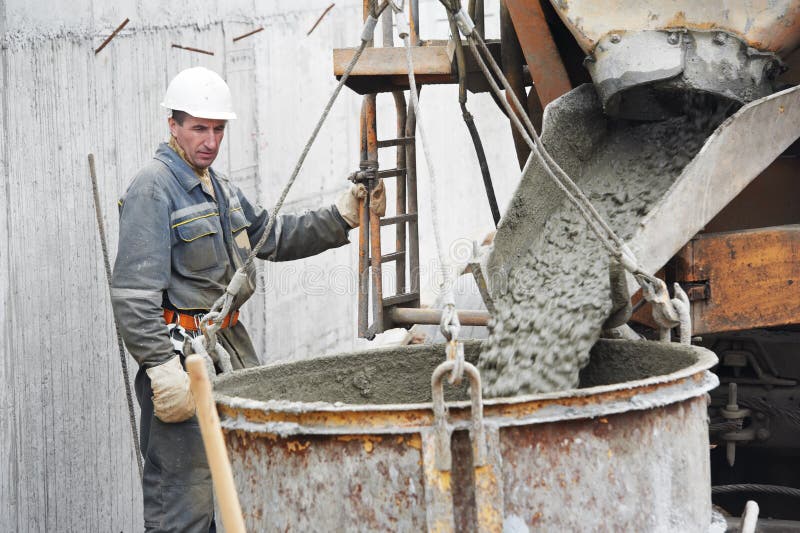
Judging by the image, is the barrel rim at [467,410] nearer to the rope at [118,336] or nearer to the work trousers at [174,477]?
the work trousers at [174,477]

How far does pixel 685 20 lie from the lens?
11.5 ft

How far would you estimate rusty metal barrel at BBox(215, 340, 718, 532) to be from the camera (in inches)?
86.4

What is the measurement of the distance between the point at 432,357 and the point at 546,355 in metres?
0.49

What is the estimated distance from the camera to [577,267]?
3.42 m

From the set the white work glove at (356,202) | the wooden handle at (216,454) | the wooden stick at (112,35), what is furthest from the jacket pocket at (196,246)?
the wooden handle at (216,454)

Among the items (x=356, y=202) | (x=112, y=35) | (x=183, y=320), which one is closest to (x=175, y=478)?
(x=183, y=320)

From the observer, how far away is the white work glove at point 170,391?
3613 millimetres

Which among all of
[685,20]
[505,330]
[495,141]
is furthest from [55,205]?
[495,141]

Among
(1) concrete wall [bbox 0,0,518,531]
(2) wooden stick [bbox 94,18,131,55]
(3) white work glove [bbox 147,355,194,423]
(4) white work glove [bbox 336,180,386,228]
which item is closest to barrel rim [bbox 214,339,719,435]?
(3) white work glove [bbox 147,355,194,423]

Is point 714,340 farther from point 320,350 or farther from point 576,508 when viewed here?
point 320,350

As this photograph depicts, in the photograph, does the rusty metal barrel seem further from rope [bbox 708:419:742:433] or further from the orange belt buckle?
rope [bbox 708:419:742:433]

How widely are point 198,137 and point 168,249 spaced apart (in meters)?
0.46

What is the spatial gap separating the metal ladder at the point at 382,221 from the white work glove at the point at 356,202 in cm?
3

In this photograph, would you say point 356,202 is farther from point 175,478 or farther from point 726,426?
point 726,426
